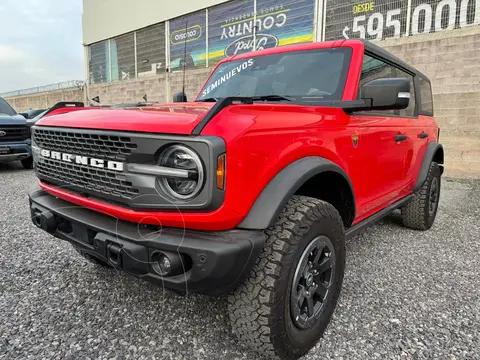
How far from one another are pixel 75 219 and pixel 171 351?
84 cm

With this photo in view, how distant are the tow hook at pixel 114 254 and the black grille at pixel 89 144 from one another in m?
0.39

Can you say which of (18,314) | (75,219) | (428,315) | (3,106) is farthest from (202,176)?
(3,106)

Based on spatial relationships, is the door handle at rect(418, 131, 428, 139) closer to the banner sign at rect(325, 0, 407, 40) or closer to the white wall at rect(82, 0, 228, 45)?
the banner sign at rect(325, 0, 407, 40)

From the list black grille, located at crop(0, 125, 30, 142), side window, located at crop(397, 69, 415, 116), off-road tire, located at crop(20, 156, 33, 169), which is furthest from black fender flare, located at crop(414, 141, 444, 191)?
off-road tire, located at crop(20, 156, 33, 169)

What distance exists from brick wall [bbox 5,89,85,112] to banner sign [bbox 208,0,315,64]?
10940mm

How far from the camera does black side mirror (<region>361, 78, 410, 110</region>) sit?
1.97 metres

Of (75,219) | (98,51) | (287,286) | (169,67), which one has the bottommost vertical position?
(287,286)

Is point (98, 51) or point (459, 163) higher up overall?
point (98, 51)

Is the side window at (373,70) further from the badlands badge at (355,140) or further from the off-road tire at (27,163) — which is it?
the off-road tire at (27,163)

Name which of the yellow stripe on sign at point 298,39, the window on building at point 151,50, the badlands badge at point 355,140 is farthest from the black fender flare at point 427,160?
the window on building at point 151,50

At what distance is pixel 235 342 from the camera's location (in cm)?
188

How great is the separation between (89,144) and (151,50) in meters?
15.6

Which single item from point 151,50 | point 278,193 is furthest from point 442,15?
point 151,50

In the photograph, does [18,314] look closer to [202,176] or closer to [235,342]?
[235,342]
